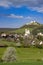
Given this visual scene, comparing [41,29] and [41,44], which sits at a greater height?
[41,29]

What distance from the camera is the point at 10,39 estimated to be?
137 ft

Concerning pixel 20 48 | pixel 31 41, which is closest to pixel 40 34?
pixel 31 41

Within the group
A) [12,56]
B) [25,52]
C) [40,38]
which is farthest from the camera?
[40,38]

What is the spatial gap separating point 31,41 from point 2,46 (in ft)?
25.5

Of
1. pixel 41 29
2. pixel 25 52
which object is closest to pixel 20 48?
pixel 25 52

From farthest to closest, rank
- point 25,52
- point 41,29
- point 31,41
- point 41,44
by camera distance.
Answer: point 41,29 → point 31,41 → point 41,44 → point 25,52

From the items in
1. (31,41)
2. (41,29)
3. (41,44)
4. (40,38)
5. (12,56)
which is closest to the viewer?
(12,56)

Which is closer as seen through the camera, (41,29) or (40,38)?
(40,38)

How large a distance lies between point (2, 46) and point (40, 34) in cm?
1210

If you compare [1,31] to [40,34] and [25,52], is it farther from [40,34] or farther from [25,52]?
[25,52]

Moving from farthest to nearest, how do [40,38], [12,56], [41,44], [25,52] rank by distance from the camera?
[40,38] → [41,44] → [25,52] → [12,56]

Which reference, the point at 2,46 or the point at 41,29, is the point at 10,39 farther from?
the point at 41,29

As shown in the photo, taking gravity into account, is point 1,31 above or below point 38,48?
above

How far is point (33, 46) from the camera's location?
38.0 meters
